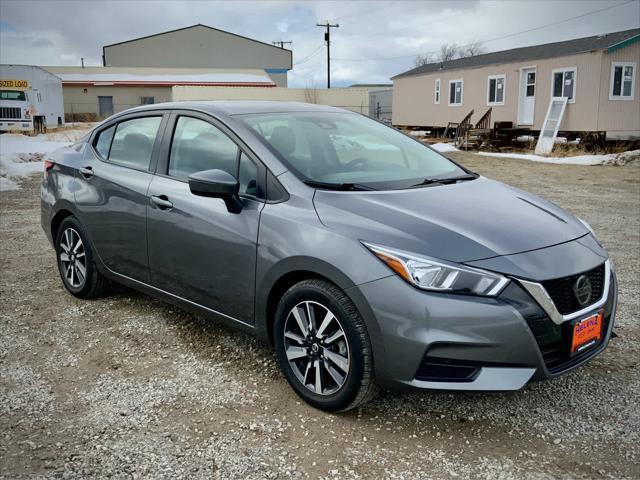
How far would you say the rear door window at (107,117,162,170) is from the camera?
438 cm

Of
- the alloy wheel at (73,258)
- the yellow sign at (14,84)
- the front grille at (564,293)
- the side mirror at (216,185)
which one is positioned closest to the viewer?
the front grille at (564,293)

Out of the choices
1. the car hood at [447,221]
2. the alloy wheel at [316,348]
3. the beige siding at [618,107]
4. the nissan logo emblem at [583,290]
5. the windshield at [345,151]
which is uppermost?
the beige siding at [618,107]

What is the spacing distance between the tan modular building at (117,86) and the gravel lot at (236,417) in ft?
154

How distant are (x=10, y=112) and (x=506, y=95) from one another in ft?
80.3

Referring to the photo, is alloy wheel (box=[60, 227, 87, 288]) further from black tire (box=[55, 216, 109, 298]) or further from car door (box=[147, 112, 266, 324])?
car door (box=[147, 112, 266, 324])

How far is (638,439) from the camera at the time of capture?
9.96 ft

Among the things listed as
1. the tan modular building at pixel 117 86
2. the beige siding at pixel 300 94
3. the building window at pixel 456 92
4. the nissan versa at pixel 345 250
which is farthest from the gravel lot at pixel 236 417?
the tan modular building at pixel 117 86

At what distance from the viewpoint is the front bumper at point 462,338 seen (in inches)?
108

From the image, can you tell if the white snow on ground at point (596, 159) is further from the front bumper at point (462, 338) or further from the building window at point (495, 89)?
the front bumper at point (462, 338)

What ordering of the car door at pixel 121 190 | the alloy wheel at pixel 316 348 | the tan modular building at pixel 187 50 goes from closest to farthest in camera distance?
the alloy wheel at pixel 316 348, the car door at pixel 121 190, the tan modular building at pixel 187 50

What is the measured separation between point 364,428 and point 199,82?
5069 cm

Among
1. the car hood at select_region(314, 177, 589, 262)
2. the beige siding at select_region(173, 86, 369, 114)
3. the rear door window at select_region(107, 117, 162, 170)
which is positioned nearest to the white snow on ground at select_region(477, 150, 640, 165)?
the car hood at select_region(314, 177, 589, 262)

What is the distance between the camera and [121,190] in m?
4.43

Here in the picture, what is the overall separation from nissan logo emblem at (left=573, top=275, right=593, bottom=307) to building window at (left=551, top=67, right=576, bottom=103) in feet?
71.7
